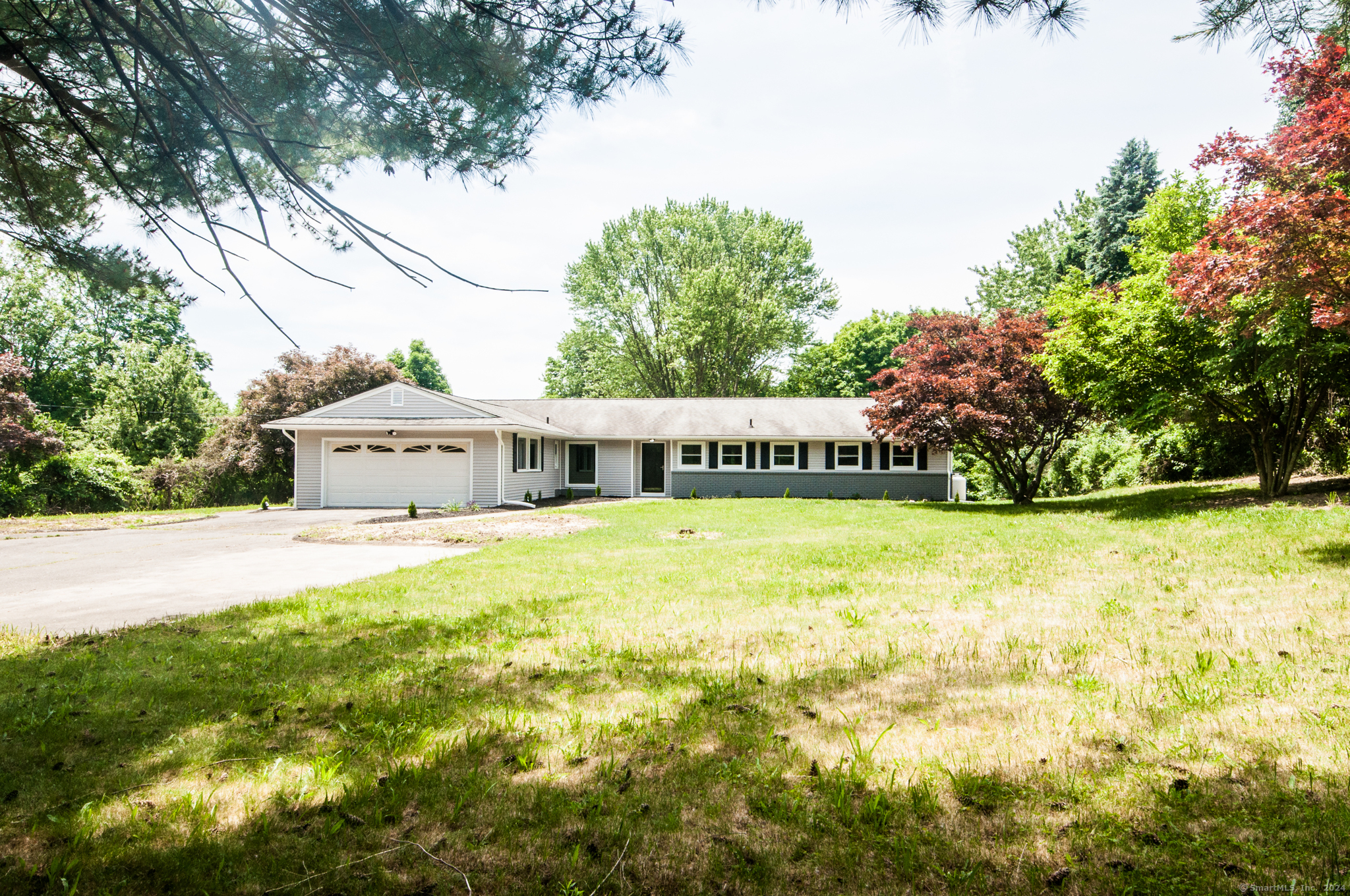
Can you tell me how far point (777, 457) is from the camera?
25984 millimetres

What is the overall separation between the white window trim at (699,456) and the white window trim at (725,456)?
480mm

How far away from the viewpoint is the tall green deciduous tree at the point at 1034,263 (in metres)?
35.1

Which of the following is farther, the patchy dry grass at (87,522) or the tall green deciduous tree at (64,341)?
the tall green deciduous tree at (64,341)

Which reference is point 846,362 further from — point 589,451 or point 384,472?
point 384,472

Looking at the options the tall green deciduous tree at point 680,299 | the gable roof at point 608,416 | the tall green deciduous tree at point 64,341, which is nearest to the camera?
the gable roof at point 608,416

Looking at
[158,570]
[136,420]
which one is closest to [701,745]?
[158,570]

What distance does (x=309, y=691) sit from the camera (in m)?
3.98

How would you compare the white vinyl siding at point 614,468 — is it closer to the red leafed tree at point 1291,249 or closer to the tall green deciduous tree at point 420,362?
the red leafed tree at point 1291,249

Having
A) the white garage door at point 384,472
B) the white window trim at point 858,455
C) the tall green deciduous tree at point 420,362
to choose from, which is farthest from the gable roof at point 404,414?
the tall green deciduous tree at point 420,362

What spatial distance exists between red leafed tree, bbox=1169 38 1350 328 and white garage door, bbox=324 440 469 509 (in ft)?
64.9

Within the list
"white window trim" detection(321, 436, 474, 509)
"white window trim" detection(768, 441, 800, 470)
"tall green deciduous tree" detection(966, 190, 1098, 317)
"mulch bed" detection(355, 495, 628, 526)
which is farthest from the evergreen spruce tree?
"white window trim" detection(321, 436, 474, 509)

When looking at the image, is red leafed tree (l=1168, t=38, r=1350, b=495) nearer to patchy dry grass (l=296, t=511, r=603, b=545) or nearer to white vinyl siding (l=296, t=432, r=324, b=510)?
patchy dry grass (l=296, t=511, r=603, b=545)

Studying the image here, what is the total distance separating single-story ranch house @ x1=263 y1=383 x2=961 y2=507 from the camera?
71.7 ft

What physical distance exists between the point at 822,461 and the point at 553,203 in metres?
22.1
